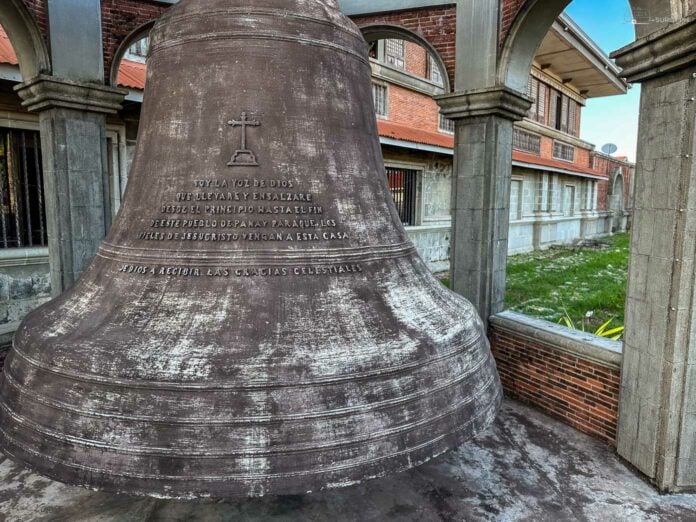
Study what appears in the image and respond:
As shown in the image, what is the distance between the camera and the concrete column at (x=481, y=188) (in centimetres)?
553

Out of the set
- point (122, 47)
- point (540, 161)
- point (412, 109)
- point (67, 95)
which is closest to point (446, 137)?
point (412, 109)

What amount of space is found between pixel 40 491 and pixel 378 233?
3420 millimetres

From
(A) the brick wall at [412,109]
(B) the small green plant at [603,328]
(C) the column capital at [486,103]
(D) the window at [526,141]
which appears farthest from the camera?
(D) the window at [526,141]

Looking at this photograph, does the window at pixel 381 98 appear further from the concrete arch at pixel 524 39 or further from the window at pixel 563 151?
the window at pixel 563 151

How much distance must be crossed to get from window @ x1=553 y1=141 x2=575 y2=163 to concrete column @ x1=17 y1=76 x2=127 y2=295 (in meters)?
21.4

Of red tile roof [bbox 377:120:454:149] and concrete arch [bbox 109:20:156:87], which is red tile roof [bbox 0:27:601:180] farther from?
concrete arch [bbox 109:20:156:87]

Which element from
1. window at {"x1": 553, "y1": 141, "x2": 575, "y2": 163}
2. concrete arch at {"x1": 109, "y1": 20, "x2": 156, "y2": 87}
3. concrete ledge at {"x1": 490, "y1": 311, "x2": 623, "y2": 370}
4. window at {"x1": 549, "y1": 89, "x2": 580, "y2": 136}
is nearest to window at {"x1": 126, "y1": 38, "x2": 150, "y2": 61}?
concrete arch at {"x1": 109, "y1": 20, "x2": 156, "y2": 87}

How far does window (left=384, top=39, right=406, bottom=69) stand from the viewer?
14.2m

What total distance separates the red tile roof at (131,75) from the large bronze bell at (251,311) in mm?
5152

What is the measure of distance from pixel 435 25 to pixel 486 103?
129cm

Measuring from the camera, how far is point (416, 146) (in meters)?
12.5

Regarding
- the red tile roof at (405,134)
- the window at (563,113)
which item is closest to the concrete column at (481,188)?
the red tile roof at (405,134)

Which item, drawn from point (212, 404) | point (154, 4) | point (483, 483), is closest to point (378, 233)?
point (212, 404)

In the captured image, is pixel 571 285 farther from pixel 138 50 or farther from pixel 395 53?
pixel 138 50
